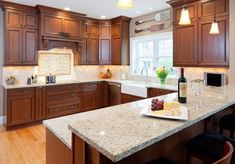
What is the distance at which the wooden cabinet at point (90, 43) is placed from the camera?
218 inches

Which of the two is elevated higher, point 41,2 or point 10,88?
point 41,2

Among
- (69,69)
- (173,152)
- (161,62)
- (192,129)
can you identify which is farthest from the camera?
(69,69)

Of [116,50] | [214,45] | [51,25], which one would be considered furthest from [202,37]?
[51,25]

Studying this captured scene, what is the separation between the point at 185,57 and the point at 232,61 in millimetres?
885

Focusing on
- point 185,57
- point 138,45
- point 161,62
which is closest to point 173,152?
point 185,57

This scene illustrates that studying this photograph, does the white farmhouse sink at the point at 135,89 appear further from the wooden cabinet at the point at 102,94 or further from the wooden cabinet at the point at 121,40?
the wooden cabinet at the point at 121,40

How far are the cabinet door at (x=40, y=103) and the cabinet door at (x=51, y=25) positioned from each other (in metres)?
1.41

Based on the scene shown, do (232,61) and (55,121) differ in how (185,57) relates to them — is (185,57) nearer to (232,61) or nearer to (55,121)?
(232,61)

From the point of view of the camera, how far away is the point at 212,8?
3389 millimetres

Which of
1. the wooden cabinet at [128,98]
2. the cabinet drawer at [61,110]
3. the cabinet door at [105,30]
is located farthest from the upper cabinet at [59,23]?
the wooden cabinet at [128,98]

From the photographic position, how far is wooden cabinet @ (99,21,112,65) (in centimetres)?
580

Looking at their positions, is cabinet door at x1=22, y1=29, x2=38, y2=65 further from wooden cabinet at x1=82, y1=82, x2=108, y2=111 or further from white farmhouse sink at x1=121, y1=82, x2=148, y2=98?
white farmhouse sink at x1=121, y1=82, x2=148, y2=98

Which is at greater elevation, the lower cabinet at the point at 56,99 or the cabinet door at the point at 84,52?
the cabinet door at the point at 84,52

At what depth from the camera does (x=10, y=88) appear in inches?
156
